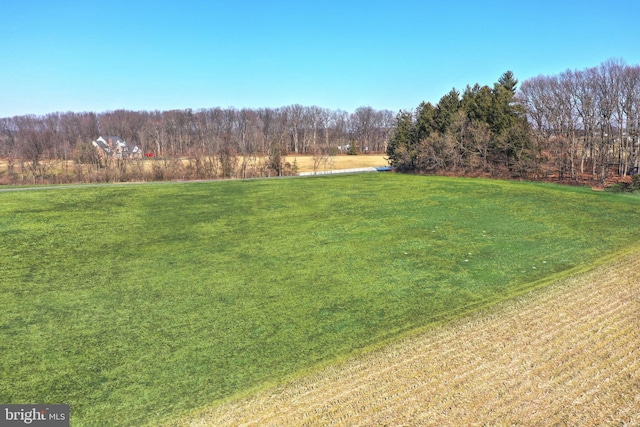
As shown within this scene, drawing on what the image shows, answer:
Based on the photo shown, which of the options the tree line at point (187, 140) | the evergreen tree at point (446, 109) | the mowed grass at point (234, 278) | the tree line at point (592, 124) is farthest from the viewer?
the evergreen tree at point (446, 109)

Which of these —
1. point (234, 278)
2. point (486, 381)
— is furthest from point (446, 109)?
point (486, 381)

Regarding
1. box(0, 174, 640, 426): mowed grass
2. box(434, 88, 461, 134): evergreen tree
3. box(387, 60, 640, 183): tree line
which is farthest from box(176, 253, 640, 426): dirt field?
box(434, 88, 461, 134): evergreen tree

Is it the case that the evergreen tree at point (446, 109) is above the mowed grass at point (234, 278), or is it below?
above

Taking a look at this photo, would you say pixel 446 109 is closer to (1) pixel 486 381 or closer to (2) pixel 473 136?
(2) pixel 473 136

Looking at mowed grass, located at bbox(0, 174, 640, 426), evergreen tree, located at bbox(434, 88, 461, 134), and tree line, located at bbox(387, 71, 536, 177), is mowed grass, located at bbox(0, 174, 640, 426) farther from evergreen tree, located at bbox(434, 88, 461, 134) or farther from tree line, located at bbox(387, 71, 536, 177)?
evergreen tree, located at bbox(434, 88, 461, 134)

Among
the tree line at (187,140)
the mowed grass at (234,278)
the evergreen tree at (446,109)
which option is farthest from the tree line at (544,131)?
the tree line at (187,140)

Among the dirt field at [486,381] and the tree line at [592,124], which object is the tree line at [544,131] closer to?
the tree line at [592,124]
